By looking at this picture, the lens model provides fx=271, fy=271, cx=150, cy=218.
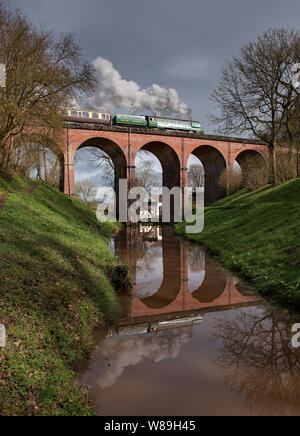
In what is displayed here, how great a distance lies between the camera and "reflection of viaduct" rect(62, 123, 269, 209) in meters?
22.9

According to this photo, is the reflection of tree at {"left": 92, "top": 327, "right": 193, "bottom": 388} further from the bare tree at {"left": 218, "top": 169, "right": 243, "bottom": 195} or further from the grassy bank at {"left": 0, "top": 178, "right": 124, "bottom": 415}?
the bare tree at {"left": 218, "top": 169, "right": 243, "bottom": 195}

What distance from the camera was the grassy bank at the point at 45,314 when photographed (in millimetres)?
2389

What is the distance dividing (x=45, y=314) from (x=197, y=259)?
678cm

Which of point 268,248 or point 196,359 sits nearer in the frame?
point 196,359

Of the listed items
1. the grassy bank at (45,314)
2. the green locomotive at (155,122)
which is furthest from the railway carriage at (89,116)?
the grassy bank at (45,314)

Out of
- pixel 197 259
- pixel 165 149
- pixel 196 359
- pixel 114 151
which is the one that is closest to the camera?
pixel 196 359

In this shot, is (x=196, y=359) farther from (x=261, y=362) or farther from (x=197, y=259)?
(x=197, y=259)

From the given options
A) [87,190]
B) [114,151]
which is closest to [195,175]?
[87,190]

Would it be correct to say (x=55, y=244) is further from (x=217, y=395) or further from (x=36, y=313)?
(x=217, y=395)

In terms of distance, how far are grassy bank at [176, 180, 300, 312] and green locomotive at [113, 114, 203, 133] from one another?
17230 millimetres

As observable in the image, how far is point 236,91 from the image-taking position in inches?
676

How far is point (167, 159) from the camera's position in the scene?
28.8 m

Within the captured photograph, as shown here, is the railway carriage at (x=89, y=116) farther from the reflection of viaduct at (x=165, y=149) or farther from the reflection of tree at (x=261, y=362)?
the reflection of tree at (x=261, y=362)
